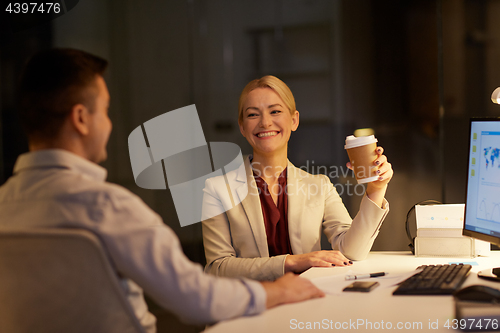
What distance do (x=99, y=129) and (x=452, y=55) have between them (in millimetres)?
2312

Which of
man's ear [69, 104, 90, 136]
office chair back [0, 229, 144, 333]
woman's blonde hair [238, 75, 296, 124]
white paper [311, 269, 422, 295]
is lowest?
white paper [311, 269, 422, 295]

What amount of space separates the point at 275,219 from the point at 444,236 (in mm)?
752

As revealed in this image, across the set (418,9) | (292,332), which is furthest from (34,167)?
(418,9)

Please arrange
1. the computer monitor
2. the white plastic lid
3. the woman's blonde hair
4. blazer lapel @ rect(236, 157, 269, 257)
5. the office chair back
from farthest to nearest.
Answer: the woman's blonde hair, blazer lapel @ rect(236, 157, 269, 257), the white plastic lid, the computer monitor, the office chair back

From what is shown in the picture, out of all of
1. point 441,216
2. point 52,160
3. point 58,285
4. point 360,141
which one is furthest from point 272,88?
point 58,285

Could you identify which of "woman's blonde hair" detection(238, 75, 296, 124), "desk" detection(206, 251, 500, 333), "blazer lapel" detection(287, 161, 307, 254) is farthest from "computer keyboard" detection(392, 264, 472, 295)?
"woman's blonde hair" detection(238, 75, 296, 124)

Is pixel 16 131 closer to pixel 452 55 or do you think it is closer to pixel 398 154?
pixel 398 154

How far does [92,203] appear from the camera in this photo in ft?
2.89

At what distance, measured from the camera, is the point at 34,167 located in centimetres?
97

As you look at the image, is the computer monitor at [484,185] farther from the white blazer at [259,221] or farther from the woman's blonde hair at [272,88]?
the woman's blonde hair at [272,88]

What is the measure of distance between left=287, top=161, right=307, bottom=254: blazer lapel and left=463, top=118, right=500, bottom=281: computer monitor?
2.52 feet

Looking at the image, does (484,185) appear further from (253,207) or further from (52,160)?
(52,160)

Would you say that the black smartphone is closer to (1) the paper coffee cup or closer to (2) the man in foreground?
(2) the man in foreground

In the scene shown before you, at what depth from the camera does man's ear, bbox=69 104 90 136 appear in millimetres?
1001
